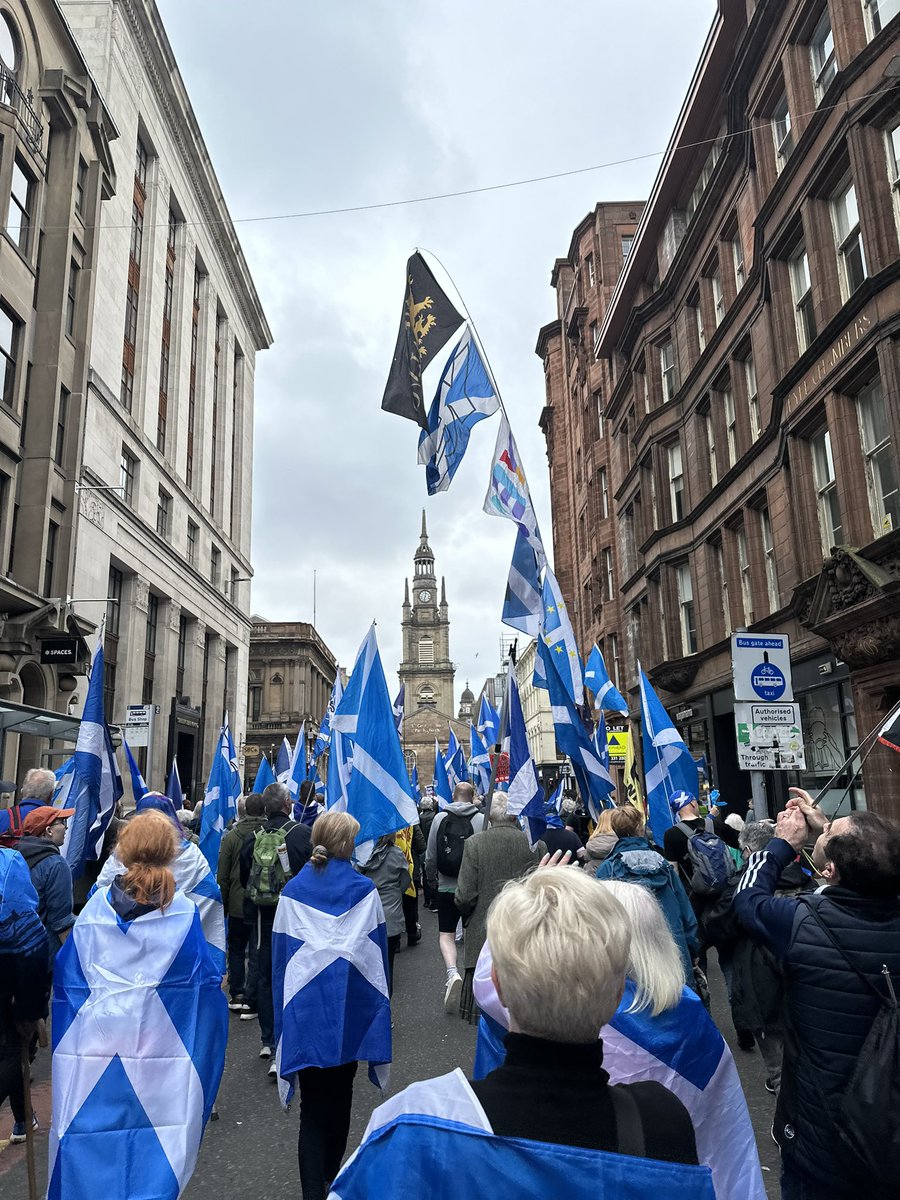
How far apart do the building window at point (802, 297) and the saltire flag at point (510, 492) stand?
9.56 meters

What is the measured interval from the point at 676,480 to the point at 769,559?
6874 millimetres

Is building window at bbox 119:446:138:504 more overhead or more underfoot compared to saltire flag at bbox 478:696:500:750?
more overhead

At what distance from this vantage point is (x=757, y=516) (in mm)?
18750

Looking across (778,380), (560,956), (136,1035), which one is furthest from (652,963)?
(778,380)

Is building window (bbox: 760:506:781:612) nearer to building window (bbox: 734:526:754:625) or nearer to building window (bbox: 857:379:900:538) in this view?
building window (bbox: 734:526:754:625)

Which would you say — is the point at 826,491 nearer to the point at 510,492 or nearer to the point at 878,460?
the point at 878,460

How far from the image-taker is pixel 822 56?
1488 cm

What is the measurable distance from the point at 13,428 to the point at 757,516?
58.4 feet

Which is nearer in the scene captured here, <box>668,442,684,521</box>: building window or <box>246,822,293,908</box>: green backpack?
<box>246,822,293,908</box>: green backpack

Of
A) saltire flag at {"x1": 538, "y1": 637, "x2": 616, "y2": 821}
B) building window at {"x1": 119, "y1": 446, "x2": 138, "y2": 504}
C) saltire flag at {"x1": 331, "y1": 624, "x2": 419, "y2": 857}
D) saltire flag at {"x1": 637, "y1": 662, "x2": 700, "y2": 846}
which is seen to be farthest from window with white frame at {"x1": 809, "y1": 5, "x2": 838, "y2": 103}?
building window at {"x1": 119, "y1": 446, "x2": 138, "y2": 504}

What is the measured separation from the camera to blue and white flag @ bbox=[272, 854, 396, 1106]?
175 inches

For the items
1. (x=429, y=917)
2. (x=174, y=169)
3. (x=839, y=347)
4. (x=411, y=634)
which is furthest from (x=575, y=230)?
(x=411, y=634)

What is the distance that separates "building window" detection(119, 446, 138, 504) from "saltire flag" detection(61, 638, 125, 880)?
983 inches

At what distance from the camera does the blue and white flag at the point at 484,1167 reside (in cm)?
150
